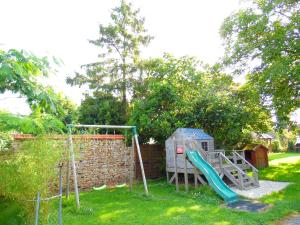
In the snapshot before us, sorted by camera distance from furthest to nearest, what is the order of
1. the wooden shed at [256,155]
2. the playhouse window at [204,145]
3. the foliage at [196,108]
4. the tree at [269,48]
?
1. the wooden shed at [256,155]
2. the foliage at [196,108]
3. the playhouse window at [204,145]
4. the tree at [269,48]

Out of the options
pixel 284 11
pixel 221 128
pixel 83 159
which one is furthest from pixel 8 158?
pixel 284 11

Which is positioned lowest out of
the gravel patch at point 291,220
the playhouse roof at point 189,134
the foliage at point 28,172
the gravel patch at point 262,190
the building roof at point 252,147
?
the gravel patch at point 291,220

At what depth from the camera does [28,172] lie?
4414mm

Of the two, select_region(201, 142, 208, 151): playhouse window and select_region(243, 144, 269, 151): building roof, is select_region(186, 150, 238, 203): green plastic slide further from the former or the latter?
select_region(243, 144, 269, 151): building roof

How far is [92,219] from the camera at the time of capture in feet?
21.6

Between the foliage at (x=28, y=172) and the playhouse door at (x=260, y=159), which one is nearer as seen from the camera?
the foliage at (x=28, y=172)

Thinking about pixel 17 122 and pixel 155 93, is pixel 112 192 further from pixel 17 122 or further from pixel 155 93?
pixel 17 122

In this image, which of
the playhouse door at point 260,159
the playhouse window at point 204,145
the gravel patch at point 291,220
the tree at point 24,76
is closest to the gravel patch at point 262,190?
the gravel patch at point 291,220

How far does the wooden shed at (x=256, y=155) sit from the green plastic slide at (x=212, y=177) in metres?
7.77

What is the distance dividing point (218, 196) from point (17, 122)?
287 inches

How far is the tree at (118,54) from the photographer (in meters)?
19.8

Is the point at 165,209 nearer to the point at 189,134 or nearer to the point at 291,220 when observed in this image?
the point at 291,220

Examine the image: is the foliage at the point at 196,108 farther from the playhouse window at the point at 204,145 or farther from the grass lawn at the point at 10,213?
the grass lawn at the point at 10,213

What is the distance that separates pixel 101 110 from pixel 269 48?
35.0ft
